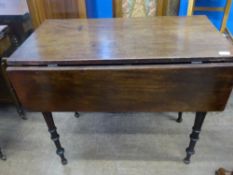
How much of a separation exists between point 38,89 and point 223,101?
951 millimetres

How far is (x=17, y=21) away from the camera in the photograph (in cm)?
194

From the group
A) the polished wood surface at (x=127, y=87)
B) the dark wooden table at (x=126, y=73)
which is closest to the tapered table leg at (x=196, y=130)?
the dark wooden table at (x=126, y=73)

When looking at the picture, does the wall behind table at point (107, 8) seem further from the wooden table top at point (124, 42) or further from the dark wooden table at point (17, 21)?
the wooden table top at point (124, 42)

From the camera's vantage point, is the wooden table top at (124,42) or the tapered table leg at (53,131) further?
the tapered table leg at (53,131)

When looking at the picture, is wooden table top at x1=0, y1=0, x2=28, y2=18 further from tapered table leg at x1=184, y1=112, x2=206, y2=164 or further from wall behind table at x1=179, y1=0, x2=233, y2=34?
tapered table leg at x1=184, y1=112, x2=206, y2=164

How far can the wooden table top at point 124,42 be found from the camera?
3.49ft

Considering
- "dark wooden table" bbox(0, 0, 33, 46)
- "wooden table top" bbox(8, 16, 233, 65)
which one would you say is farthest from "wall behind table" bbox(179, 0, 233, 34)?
"dark wooden table" bbox(0, 0, 33, 46)

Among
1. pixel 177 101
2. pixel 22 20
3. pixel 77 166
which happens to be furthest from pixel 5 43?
pixel 177 101

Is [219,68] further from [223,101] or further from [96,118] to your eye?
[96,118]

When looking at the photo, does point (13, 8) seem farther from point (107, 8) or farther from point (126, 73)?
point (126, 73)

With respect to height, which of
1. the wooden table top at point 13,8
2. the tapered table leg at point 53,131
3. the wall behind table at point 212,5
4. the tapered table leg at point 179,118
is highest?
the wooden table top at point 13,8

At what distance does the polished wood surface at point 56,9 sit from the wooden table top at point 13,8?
0.12m

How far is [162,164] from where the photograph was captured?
1.54 meters

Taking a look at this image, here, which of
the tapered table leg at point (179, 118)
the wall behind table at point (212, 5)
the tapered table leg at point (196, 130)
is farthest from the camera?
the wall behind table at point (212, 5)
